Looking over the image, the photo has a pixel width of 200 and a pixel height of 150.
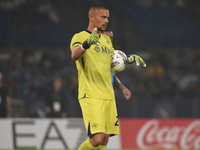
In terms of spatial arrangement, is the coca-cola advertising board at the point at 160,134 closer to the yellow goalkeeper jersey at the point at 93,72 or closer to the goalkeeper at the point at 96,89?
the goalkeeper at the point at 96,89

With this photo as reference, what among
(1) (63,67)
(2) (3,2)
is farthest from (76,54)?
(2) (3,2)

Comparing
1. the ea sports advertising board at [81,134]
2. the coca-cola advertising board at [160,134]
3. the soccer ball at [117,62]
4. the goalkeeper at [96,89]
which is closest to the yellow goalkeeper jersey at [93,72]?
the goalkeeper at [96,89]

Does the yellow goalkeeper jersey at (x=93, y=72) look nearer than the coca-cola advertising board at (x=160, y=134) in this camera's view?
Yes

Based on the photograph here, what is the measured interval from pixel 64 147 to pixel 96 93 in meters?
4.67

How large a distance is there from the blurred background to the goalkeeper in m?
6.70

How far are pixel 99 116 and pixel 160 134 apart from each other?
560 cm

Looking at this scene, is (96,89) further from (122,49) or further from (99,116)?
(122,49)

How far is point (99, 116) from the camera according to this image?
4.70 meters

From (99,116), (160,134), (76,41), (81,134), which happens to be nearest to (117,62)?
(76,41)

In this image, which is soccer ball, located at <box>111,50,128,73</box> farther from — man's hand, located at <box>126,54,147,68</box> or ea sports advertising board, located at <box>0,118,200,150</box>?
ea sports advertising board, located at <box>0,118,200,150</box>

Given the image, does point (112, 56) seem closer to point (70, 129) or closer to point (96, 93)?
point (96, 93)

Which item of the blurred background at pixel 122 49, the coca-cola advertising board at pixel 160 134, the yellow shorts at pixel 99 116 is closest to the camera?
the yellow shorts at pixel 99 116

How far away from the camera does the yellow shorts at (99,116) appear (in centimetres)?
467

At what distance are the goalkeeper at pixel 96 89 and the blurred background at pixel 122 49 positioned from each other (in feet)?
22.0
